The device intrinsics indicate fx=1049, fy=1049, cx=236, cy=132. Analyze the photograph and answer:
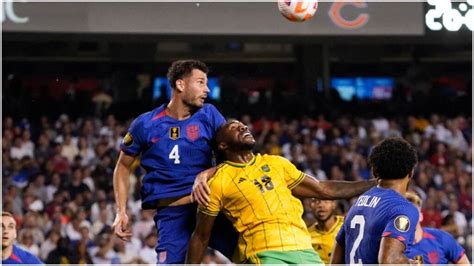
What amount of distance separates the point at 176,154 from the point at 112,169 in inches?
407

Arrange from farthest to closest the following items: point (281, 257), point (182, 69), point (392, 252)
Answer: point (182, 69) < point (281, 257) < point (392, 252)

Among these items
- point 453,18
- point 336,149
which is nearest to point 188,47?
point 336,149

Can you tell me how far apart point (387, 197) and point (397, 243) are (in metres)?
0.32

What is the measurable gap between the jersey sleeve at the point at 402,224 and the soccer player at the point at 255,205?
3.47 feet

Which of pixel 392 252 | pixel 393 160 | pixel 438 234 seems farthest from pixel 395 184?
pixel 438 234

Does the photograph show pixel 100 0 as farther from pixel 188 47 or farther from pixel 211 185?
pixel 211 185

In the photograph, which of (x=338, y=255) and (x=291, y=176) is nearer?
(x=338, y=255)

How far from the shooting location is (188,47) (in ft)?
89.4

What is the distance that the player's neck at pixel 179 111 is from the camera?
7520mm

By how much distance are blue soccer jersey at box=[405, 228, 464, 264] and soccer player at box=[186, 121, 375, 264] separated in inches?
74.7

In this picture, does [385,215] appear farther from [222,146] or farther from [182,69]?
[182,69]

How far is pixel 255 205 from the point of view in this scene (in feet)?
22.5

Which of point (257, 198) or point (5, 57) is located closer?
point (257, 198)

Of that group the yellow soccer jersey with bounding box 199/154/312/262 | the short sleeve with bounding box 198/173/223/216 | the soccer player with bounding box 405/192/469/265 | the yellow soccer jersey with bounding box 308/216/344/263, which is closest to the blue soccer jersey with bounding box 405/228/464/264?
the soccer player with bounding box 405/192/469/265
